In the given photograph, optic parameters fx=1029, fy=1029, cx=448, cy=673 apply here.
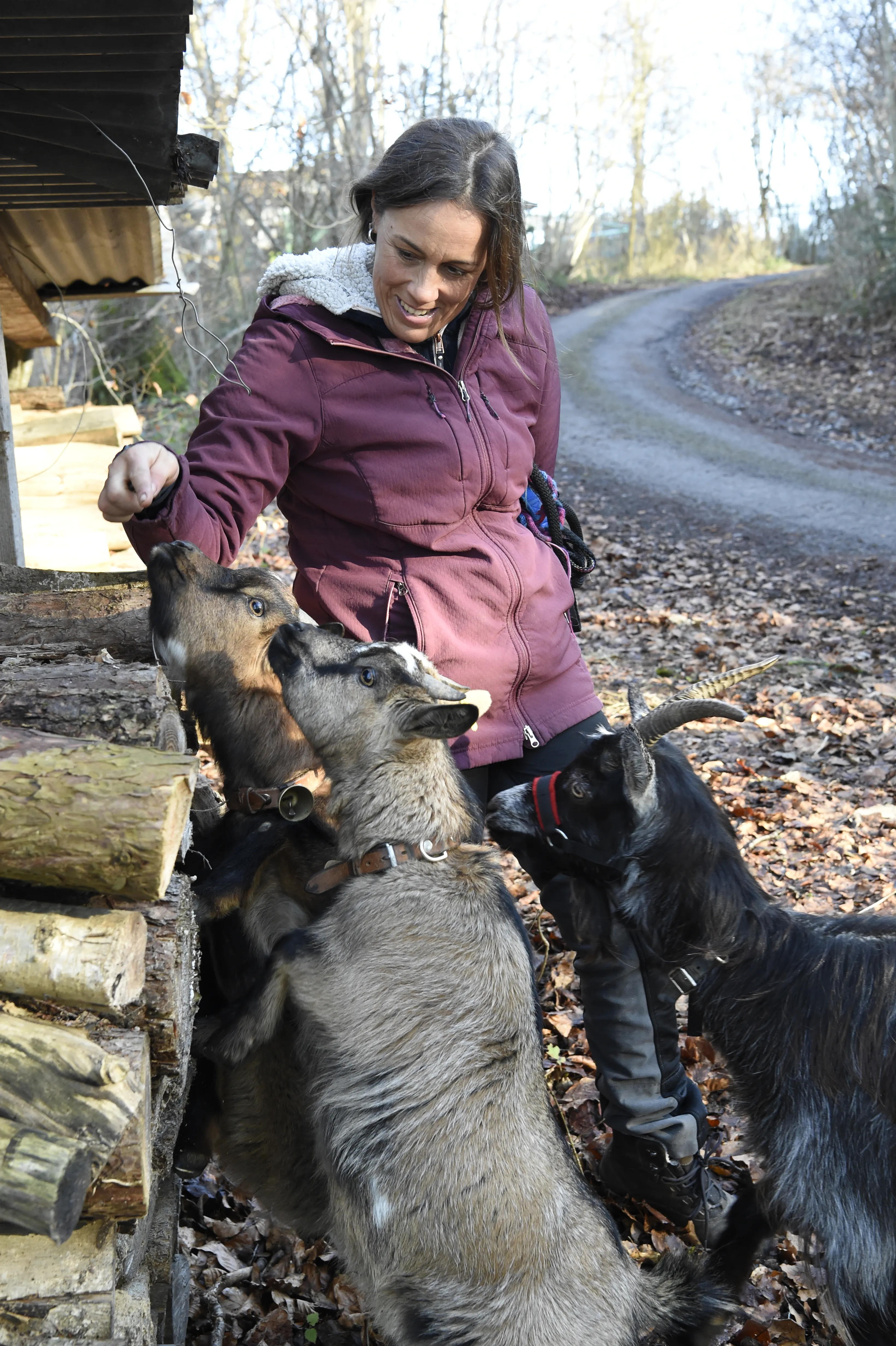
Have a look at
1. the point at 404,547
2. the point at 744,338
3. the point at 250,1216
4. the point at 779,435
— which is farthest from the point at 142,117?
the point at 744,338

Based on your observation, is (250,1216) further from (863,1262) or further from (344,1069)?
(863,1262)

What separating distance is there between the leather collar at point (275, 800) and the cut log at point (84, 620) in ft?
2.01

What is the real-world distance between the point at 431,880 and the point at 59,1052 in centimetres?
151

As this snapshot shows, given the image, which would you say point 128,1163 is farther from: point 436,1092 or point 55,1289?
point 436,1092

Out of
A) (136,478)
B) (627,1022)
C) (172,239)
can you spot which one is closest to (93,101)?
(172,239)

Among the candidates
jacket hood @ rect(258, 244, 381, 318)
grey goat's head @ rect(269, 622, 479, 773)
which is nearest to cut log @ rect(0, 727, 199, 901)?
grey goat's head @ rect(269, 622, 479, 773)

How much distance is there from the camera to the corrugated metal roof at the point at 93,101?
3.37 meters

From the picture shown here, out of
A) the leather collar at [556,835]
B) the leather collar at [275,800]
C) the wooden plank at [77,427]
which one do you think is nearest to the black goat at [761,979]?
the leather collar at [556,835]

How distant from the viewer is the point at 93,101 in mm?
3967

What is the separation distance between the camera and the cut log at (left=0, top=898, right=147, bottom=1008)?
91.0 inches

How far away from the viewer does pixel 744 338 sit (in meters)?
24.2

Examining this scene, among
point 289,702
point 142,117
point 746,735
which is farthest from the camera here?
point 746,735

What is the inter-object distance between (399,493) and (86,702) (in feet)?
4.12

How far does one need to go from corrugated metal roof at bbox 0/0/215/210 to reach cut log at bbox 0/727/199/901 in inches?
99.2
